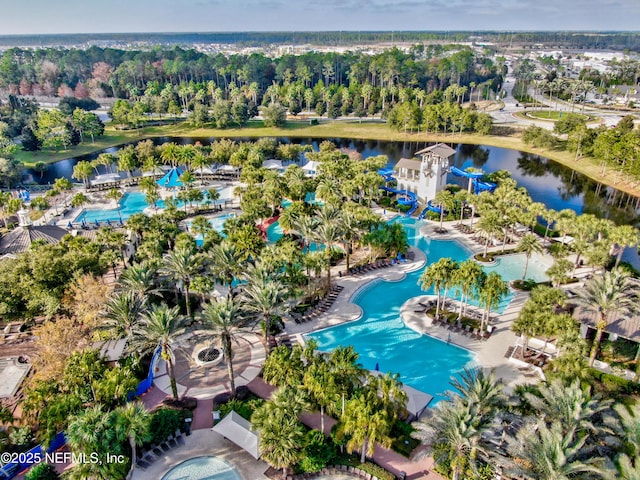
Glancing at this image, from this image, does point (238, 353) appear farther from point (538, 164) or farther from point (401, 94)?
point (401, 94)

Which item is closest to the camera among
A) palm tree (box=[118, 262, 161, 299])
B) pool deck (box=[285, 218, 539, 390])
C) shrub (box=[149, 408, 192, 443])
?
shrub (box=[149, 408, 192, 443])

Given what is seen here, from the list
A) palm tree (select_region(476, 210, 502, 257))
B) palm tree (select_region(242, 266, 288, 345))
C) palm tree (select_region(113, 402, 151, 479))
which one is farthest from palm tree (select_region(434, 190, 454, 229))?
palm tree (select_region(113, 402, 151, 479))

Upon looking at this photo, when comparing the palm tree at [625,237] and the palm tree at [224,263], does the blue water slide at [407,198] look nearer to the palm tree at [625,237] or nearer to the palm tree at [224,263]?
the palm tree at [625,237]

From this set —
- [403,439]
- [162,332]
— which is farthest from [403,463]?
[162,332]

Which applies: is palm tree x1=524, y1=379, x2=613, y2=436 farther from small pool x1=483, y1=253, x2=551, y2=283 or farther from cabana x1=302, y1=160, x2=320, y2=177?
cabana x1=302, y1=160, x2=320, y2=177

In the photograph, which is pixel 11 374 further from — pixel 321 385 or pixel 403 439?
pixel 403 439

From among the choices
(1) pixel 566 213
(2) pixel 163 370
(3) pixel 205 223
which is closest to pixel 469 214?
(1) pixel 566 213

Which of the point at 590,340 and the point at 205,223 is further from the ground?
the point at 205,223
